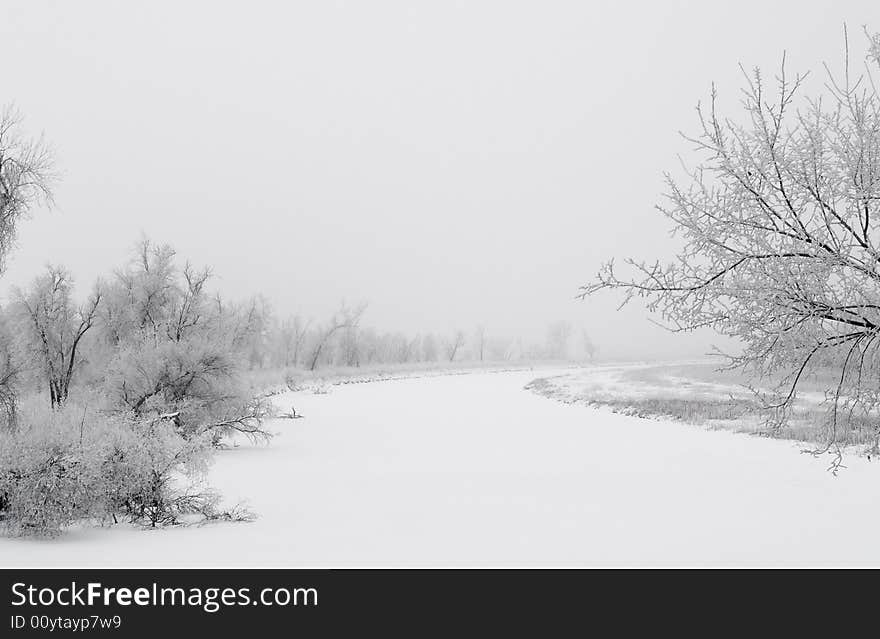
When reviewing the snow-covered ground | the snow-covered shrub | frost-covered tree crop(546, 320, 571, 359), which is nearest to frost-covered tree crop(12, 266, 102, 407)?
the snow-covered ground

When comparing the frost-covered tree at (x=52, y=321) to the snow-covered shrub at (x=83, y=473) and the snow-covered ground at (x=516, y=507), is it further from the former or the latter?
the snow-covered shrub at (x=83, y=473)

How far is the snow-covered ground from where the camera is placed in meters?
5.98

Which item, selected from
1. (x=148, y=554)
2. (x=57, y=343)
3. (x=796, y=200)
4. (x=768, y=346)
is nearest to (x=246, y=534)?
(x=148, y=554)

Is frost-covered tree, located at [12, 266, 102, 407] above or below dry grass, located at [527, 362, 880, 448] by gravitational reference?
above

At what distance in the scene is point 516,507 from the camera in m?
8.27

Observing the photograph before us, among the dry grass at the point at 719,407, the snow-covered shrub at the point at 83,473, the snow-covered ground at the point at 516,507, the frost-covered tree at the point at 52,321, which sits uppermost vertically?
Result: the frost-covered tree at the point at 52,321

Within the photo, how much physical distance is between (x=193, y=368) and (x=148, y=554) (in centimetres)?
851

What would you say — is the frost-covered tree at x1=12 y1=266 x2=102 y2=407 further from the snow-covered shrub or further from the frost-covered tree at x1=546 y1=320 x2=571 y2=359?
the frost-covered tree at x1=546 y1=320 x2=571 y2=359

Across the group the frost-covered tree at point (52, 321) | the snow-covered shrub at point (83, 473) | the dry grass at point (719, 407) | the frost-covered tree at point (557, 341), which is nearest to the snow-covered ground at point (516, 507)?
the snow-covered shrub at point (83, 473)

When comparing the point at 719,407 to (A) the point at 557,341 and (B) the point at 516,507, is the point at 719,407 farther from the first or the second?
(A) the point at 557,341

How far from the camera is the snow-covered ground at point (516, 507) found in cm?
598

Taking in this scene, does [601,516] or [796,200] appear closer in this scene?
[796,200]
